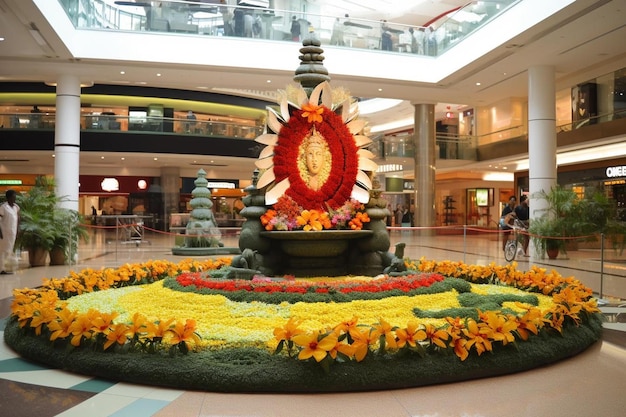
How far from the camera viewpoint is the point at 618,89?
19469 mm

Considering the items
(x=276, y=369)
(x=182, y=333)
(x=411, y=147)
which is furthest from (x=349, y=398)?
(x=411, y=147)

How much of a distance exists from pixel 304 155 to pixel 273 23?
11107 mm

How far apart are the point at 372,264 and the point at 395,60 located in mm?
12617

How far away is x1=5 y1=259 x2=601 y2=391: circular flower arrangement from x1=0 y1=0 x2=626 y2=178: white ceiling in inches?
348

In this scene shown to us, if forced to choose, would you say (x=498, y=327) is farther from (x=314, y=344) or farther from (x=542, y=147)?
(x=542, y=147)

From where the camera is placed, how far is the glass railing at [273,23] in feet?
55.0

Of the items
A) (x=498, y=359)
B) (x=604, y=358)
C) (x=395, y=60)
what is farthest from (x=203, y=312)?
(x=395, y=60)

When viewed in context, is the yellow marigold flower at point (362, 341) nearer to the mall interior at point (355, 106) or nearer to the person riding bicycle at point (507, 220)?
the mall interior at point (355, 106)

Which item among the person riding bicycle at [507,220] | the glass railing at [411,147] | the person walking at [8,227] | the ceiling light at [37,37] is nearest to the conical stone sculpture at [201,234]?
the person walking at [8,227]

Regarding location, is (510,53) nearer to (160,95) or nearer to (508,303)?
(508,303)

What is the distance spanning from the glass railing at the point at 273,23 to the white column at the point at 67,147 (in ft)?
8.72

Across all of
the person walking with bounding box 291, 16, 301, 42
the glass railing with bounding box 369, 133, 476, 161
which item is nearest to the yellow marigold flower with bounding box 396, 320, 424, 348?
the person walking with bounding box 291, 16, 301, 42

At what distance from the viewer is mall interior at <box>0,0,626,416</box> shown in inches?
167

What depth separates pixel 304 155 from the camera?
27.0 feet
